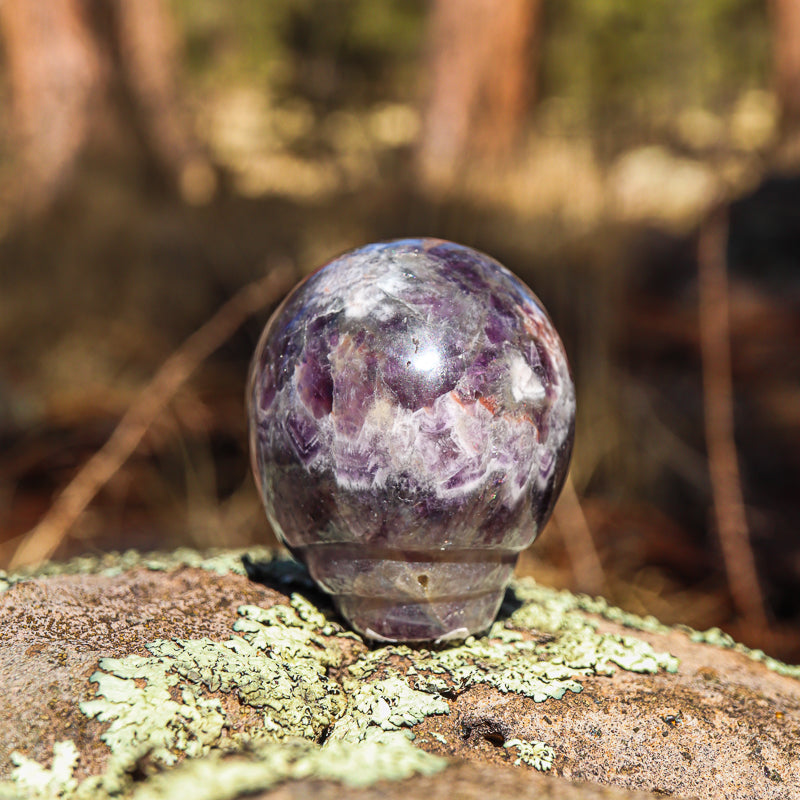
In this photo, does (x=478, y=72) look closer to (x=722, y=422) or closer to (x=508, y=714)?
(x=722, y=422)

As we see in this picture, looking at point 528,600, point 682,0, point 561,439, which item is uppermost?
point 682,0

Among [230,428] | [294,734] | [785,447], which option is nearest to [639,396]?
[785,447]

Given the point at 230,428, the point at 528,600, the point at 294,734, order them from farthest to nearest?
the point at 230,428, the point at 528,600, the point at 294,734

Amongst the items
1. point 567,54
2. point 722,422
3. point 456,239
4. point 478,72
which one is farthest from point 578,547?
point 567,54

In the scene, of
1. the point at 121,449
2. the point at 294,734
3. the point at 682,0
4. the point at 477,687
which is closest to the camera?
the point at 294,734

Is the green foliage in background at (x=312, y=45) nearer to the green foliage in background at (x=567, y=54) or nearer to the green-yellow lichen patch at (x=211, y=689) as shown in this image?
the green foliage in background at (x=567, y=54)

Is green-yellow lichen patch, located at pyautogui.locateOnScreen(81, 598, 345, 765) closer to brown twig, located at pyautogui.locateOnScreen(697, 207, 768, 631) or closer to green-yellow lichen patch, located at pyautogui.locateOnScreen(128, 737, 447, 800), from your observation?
green-yellow lichen patch, located at pyautogui.locateOnScreen(128, 737, 447, 800)

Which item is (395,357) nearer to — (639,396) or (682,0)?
(639,396)

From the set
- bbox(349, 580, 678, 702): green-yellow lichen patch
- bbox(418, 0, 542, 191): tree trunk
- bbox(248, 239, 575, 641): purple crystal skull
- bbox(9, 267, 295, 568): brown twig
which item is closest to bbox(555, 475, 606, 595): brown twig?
bbox(349, 580, 678, 702): green-yellow lichen patch
